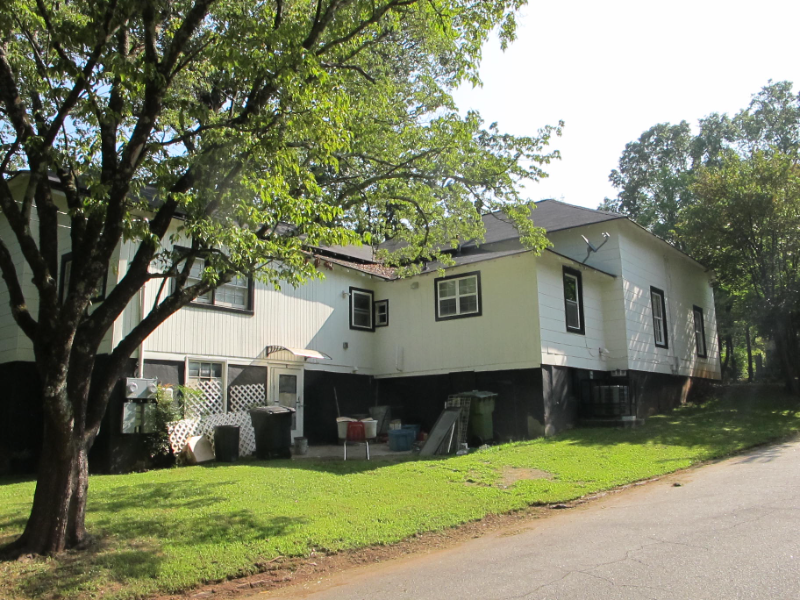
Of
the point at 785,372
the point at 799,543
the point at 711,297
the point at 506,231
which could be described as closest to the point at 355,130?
the point at 799,543

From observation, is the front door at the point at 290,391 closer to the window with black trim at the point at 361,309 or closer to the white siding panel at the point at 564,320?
the window with black trim at the point at 361,309

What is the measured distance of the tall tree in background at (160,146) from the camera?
630cm

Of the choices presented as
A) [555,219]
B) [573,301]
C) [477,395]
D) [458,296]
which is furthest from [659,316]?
[477,395]

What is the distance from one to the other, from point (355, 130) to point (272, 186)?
2.53m

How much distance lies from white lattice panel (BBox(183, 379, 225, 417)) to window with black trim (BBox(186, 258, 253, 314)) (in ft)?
5.86

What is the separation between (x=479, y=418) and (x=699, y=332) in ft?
44.1

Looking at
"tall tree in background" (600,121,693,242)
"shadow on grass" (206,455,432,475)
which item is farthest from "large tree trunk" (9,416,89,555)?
"tall tree in background" (600,121,693,242)

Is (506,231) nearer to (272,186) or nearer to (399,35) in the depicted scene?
(399,35)

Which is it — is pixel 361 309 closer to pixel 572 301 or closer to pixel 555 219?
pixel 572 301

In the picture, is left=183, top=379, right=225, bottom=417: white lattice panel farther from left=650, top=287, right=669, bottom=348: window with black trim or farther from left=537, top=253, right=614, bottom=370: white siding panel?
left=650, top=287, right=669, bottom=348: window with black trim

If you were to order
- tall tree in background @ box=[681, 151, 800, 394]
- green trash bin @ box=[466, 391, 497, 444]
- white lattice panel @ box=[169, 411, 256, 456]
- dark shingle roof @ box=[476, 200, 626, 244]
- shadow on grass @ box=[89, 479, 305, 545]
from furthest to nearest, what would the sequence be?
tall tree in background @ box=[681, 151, 800, 394]
dark shingle roof @ box=[476, 200, 626, 244]
green trash bin @ box=[466, 391, 497, 444]
white lattice panel @ box=[169, 411, 256, 456]
shadow on grass @ box=[89, 479, 305, 545]

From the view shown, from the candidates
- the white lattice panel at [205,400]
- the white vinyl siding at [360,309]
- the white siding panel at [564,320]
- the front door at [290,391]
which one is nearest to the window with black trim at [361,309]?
the white vinyl siding at [360,309]

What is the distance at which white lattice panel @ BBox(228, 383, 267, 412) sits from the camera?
14749 mm

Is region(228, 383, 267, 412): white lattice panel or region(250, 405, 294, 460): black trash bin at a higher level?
region(228, 383, 267, 412): white lattice panel
